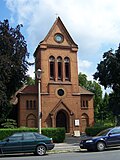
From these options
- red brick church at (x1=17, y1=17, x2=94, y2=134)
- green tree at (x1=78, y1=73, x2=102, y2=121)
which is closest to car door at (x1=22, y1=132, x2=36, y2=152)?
red brick church at (x1=17, y1=17, x2=94, y2=134)

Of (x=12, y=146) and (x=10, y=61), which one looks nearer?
(x=12, y=146)

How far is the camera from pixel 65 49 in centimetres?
5328

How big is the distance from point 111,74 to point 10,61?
49.3 feet

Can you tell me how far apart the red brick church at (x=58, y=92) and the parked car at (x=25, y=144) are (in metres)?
27.8

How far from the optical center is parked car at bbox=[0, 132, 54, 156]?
64.1ft

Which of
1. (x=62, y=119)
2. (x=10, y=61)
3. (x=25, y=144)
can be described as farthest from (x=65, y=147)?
(x=62, y=119)

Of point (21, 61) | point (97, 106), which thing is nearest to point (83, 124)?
point (21, 61)

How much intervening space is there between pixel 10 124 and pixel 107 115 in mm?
50551

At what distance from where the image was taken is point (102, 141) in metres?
20.8

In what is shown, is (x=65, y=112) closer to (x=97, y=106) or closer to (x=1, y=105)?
(x=1, y=105)

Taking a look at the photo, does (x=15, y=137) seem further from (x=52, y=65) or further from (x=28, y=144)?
(x=52, y=65)

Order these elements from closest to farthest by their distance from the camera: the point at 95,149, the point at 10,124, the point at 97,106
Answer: the point at 95,149, the point at 10,124, the point at 97,106

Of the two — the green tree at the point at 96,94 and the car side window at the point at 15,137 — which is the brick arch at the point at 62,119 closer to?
the car side window at the point at 15,137

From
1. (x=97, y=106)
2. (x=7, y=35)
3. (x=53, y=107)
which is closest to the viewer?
(x=7, y=35)
